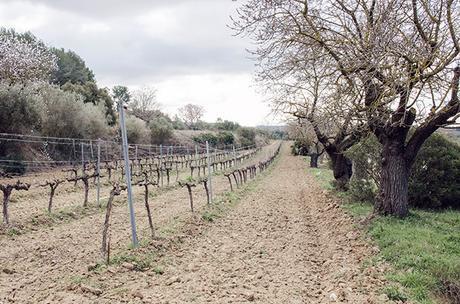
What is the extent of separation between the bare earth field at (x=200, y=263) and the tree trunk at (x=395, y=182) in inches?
39.3

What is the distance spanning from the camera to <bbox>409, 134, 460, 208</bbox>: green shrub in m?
10.6

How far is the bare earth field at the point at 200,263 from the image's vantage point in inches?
202

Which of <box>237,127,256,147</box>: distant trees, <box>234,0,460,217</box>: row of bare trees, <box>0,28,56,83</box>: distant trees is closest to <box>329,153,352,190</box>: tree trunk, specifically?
<box>234,0,460,217</box>: row of bare trees

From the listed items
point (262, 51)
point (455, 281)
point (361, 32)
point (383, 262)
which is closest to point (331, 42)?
point (361, 32)

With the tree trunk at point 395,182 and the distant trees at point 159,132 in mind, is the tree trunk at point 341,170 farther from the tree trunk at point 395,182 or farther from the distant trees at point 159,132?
the distant trees at point 159,132

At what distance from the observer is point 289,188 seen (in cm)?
1861

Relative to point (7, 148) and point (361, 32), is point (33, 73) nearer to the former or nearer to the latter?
point (7, 148)

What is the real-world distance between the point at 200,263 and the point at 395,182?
4840 mm

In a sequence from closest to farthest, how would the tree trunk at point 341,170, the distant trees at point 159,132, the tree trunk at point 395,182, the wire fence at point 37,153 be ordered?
the tree trunk at point 395,182 → the tree trunk at point 341,170 → the wire fence at point 37,153 → the distant trees at point 159,132

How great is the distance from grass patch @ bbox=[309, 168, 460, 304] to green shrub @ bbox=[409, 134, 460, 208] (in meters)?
1.42

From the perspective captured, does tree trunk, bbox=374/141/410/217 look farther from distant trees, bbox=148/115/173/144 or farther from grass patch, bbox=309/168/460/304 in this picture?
distant trees, bbox=148/115/173/144

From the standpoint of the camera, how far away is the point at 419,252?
6.13m

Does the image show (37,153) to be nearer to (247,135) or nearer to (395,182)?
(395,182)

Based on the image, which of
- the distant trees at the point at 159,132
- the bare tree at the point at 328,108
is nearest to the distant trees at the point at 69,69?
the distant trees at the point at 159,132
